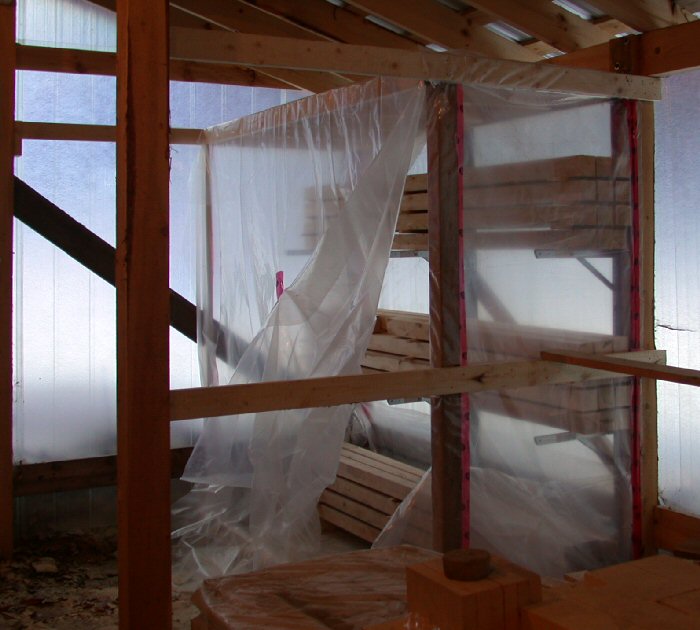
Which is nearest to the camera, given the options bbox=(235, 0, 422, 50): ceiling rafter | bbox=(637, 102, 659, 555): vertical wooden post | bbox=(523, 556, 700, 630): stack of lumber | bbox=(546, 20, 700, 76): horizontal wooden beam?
bbox=(523, 556, 700, 630): stack of lumber

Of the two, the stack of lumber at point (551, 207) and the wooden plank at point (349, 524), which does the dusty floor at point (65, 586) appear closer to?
the wooden plank at point (349, 524)

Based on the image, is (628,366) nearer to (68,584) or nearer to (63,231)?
(68,584)

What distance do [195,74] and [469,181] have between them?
2631 mm

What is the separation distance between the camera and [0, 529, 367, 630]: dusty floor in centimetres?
430

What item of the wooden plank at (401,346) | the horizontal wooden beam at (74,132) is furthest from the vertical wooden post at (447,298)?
the horizontal wooden beam at (74,132)

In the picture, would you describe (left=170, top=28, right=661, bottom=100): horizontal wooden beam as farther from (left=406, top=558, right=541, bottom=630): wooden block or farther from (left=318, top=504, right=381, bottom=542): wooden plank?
(left=318, top=504, right=381, bottom=542): wooden plank

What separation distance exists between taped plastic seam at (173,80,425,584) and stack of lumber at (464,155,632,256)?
1.36 ft

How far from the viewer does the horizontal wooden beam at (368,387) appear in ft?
10.6

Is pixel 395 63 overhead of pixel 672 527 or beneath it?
overhead

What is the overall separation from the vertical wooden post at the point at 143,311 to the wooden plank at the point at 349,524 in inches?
83.2

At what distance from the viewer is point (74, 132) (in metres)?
5.49

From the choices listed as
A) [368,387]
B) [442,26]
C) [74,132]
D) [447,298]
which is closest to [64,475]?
[74,132]

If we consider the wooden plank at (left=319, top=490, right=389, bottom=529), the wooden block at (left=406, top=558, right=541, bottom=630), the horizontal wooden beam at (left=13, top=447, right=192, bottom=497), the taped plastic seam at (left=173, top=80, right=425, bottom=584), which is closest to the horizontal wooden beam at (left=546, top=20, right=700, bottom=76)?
the taped plastic seam at (left=173, top=80, right=425, bottom=584)

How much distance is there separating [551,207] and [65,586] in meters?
3.15
